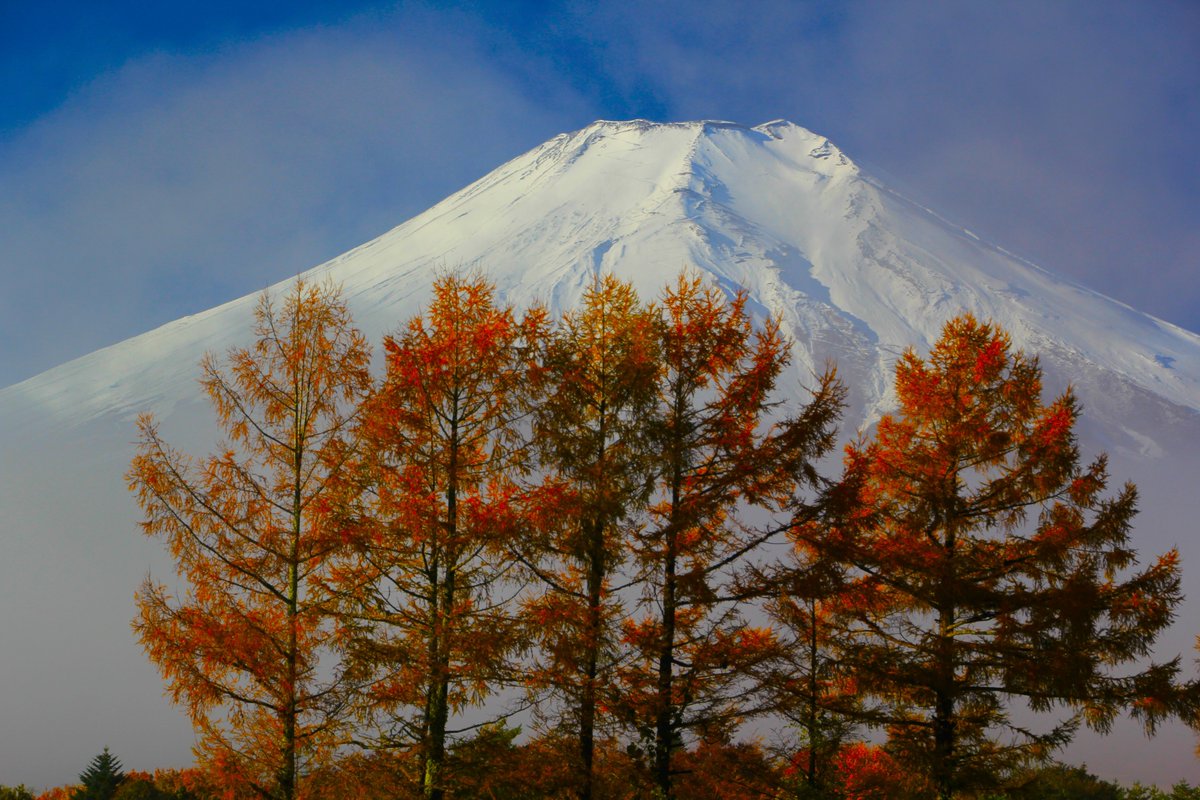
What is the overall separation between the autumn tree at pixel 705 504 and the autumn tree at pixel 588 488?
0.94 ft

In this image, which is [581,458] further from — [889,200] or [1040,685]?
[889,200]

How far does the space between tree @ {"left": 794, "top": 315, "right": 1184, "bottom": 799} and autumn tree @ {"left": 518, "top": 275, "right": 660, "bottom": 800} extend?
2.70 m

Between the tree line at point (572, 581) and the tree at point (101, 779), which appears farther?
the tree at point (101, 779)

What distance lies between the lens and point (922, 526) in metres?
13.4

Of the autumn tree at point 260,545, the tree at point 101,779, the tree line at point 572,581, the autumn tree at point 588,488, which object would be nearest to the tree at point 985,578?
the tree line at point 572,581

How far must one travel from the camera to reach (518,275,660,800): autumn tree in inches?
427

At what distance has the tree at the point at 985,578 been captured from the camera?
12.7 meters

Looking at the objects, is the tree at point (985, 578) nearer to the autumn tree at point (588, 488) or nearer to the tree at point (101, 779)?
the autumn tree at point (588, 488)

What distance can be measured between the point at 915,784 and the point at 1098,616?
11.3 ft

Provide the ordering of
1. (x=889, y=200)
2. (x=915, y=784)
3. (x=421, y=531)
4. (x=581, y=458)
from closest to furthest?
(x=421, y=531)
(x=581, y=458)
(x=915, y=784)
(x=889, y=200)

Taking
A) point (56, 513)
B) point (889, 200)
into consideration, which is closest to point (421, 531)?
point (56, 513)

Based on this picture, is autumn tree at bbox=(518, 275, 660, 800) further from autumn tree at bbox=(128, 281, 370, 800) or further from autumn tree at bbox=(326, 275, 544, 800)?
autumn tree at bbox=(128, 281, 370, 800)

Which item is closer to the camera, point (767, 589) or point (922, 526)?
point (767, 589)

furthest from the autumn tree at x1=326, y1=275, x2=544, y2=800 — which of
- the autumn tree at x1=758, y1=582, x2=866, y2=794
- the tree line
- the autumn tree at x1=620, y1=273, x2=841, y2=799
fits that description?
the autumn tree at x1=758, y1=582, x2=866, y2=794
